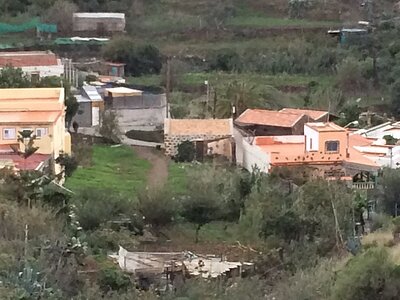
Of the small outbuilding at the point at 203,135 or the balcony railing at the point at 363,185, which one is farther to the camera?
the small outbuilding at the point at 203,135

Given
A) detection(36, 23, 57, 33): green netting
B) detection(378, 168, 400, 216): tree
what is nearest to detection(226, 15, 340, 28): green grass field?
detection(36, 23, 57, 33): green netting

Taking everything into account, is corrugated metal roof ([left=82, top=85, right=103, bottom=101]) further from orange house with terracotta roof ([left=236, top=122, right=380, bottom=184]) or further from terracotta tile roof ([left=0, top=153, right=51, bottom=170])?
terracotta tile roof ([left=0, top=153, right=51, bottom=170])

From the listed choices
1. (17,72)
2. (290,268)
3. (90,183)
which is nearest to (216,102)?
(17,72)

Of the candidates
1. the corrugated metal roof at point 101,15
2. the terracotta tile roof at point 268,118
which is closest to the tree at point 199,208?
the terracotta tile roof at point 268,118

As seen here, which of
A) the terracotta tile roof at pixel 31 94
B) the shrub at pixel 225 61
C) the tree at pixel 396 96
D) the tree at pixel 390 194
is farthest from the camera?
the shrub at pixel 225 61

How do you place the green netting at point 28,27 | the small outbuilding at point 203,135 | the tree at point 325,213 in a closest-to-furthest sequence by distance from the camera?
1. the tree at point 325,213
2. the small outbuilding at point 203,135
3. the green netting at point 28,27

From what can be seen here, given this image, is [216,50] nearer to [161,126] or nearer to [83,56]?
[83,56]

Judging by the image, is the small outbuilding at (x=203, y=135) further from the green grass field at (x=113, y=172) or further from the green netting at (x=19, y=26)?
the green netting at (x=19, y=26)
